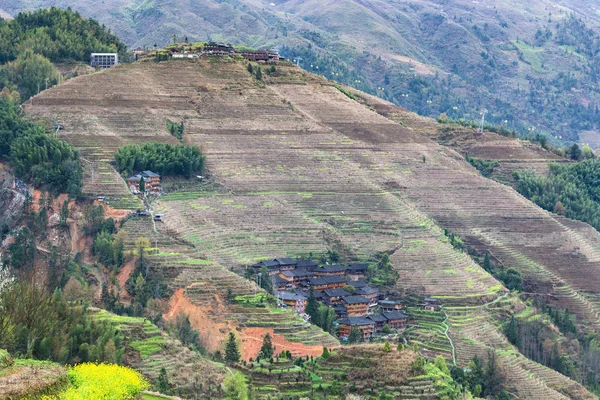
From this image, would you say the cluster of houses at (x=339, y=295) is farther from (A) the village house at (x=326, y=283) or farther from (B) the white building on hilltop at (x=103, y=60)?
(B) the white building on hilltop at (x=103, y=60)

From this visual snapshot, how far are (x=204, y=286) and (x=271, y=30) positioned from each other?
143728 millimetres

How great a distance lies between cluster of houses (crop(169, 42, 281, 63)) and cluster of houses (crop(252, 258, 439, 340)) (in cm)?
3501

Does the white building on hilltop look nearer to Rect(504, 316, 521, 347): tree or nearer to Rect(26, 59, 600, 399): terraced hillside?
Rect(26, 59, 600, 399): terraced hillside

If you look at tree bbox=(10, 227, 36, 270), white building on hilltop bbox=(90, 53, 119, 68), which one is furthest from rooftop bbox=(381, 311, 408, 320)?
white building on hilltop bbox=(90, 53, 119, 68)

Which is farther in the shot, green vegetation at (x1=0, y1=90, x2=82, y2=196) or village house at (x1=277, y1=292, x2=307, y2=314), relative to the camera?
green vegetation at (x1=0, y1=90, x2=82, y2=196)

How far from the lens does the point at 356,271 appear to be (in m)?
68.7

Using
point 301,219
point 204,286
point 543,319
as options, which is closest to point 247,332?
point 204,286

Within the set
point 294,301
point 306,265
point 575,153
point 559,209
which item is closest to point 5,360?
point 294,301

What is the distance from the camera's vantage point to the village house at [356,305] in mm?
64188

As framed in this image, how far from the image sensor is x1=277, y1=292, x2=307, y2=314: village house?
62312 mm

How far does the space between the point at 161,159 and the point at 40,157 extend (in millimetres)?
8664

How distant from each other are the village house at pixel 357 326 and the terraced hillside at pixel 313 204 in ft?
10.9

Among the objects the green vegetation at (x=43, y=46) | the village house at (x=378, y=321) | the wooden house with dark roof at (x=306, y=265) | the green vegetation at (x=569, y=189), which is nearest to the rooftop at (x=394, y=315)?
the village house at (x=378, y=321)

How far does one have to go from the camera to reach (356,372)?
47094 millimetres
